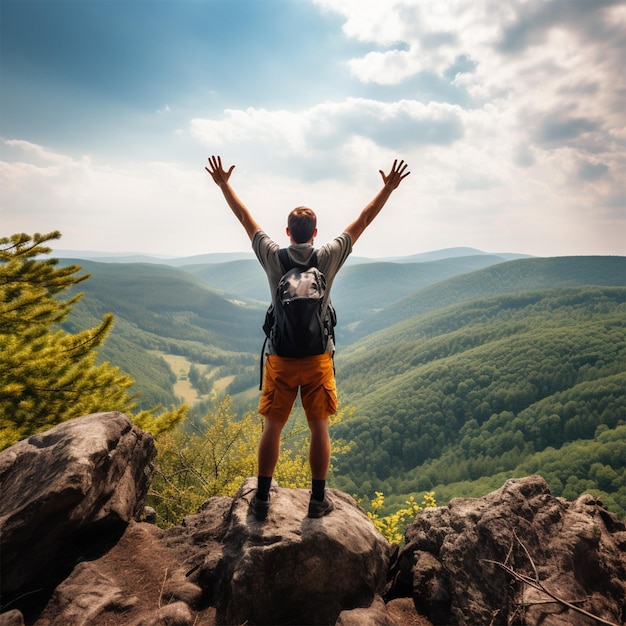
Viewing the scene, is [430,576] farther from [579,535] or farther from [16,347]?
[16,347]

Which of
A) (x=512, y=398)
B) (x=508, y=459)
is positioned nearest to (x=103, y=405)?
(x=508, y=459)

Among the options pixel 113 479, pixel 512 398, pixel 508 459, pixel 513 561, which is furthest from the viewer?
pixel 512 398

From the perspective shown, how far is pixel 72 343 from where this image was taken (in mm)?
11367

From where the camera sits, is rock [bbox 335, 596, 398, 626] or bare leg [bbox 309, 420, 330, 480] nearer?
rock [bbox 335, 596, 398, 626]

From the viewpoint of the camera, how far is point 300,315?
4648 millimetres

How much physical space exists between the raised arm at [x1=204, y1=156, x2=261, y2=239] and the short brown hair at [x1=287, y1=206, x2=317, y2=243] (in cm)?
65

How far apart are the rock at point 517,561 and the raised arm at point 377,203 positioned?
4.69 metres

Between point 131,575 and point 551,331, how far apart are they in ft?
693

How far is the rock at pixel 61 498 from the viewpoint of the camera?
15.9 ft

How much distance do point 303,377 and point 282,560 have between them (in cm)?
244

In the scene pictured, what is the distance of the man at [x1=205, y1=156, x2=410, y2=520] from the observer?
4852mm

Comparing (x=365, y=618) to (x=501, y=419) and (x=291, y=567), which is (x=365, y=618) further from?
(x=501, y=419)

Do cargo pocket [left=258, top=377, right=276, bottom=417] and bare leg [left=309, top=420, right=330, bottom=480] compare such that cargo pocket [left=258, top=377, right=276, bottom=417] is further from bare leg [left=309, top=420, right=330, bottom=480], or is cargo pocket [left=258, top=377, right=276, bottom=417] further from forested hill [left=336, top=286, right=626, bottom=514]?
forested hill [left=336, top=286, right=626, bottom=514]

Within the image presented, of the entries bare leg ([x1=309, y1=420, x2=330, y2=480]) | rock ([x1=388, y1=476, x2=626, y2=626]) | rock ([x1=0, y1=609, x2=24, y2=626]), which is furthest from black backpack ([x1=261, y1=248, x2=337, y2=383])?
rock ([x1=0, y1=609, x2=24, y2=626])
